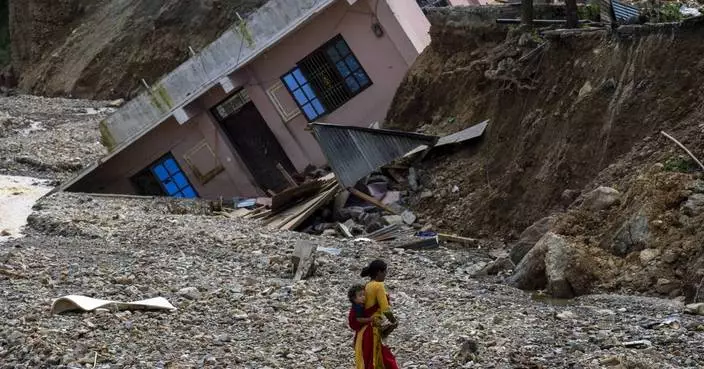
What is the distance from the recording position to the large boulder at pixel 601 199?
1193cm

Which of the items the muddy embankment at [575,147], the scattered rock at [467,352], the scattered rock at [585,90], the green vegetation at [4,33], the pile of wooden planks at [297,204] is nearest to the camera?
the scattered rock at [467,352]

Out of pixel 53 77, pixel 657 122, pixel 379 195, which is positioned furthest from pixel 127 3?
pixel 657 122

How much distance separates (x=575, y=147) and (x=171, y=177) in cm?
1071

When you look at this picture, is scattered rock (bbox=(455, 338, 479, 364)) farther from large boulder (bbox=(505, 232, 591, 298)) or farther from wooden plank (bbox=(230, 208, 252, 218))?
wooden plank (bbox=(230, 208, 252, 218))

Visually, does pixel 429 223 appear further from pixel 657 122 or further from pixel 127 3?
pixel 127 3

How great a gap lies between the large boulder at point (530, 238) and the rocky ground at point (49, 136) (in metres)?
14.0

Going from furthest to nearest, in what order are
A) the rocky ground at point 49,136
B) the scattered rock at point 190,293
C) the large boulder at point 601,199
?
the rocky ground at point 49,136 → the large boulder at point 601,199 → the scattered rock at point 190,293

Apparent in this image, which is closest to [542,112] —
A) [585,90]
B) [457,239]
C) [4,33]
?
[585,90]

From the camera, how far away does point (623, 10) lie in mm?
16578

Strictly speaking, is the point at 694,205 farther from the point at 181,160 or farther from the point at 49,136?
the point at 49,136

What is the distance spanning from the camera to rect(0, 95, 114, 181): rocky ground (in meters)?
25.5

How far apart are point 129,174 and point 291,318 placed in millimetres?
12460

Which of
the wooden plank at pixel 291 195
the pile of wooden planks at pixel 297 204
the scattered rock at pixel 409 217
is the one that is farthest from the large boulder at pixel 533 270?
the wooden plank at pixel 291 195

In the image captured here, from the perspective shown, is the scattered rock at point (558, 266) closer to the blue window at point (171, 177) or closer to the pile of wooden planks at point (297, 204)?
the pile of wooden planks at point (297, 204)
